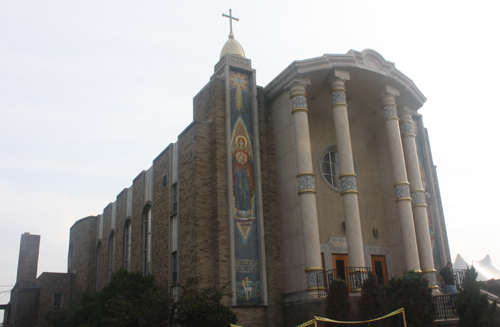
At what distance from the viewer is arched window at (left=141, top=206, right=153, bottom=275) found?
23844mm

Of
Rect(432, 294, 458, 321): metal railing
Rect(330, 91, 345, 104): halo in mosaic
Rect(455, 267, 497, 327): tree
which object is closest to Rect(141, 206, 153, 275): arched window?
Rect(330, 91, 345, 104): halo in mosaic

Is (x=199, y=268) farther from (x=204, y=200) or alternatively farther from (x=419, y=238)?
(x=419, y=238)

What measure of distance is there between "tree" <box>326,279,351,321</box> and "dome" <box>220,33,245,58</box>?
12006 millimetres

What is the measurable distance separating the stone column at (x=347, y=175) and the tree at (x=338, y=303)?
2519mm

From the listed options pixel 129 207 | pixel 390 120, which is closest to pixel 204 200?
pixel 390 120

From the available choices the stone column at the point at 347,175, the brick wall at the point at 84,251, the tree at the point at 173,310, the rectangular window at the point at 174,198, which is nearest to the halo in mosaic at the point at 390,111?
the stone column at the point at 347,175

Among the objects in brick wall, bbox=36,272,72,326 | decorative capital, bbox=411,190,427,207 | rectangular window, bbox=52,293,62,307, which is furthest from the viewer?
rectangular window, bbox=52,293,62,307

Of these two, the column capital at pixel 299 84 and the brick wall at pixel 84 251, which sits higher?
the column capital at pixel 299 84

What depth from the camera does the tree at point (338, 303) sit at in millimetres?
14875

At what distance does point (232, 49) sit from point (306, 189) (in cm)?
826

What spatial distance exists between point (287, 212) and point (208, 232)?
330 cm

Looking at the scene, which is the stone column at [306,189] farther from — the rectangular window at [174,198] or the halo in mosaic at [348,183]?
the rectangular window at [174,198]

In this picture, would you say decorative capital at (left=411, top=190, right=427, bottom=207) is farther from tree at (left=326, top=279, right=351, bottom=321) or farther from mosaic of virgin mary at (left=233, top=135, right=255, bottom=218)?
tree at (left=326, top=279, right=351, bottom=321)

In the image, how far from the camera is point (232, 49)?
22922 millimetres
